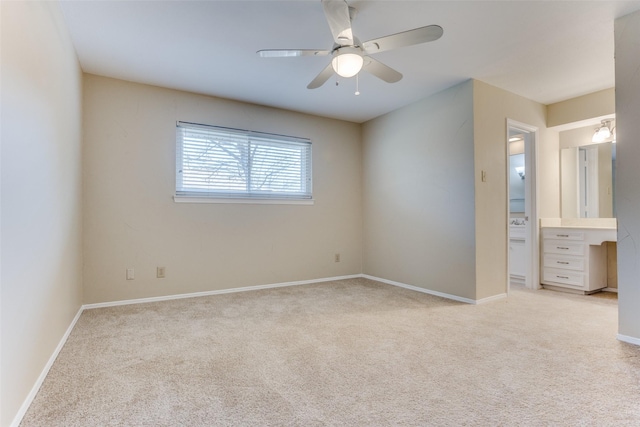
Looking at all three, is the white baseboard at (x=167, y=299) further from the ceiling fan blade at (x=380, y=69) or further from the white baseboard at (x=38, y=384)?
the ceiling fan blade at (x=380, y=69)

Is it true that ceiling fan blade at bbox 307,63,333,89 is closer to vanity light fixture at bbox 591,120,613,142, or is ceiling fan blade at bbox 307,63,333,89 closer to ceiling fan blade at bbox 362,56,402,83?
ceiling fan blade at bbox 362,56,402,83

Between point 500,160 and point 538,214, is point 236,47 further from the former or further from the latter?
point 538,214

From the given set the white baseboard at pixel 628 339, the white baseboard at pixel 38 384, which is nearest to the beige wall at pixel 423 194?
the white baseboard at pixel 628 339

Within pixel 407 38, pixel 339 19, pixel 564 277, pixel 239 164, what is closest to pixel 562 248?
pixel 564 277

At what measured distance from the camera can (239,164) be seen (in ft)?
13.0

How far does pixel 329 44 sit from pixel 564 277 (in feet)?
12.3

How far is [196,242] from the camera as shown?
3686 mm

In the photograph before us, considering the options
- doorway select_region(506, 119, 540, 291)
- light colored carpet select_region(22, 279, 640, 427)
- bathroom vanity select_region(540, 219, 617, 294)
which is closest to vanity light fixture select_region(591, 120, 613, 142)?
doorway select_region(506, 119, 540, 291)

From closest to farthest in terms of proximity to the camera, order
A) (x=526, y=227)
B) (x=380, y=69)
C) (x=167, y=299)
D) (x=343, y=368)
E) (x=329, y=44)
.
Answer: (x=343, y=368)
(x=380, y=69)
(x=329, y=44)
(x=167, y=299)
(x=526, y=227)

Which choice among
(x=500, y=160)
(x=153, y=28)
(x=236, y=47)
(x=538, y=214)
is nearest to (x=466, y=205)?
(x=500, y=160)

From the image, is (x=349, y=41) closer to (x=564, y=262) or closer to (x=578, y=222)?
(x=564, y=262)

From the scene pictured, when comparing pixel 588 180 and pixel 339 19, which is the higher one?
pixel 339 19

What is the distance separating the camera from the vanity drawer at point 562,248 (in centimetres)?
380

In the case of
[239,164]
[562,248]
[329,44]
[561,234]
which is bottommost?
[562,248]
